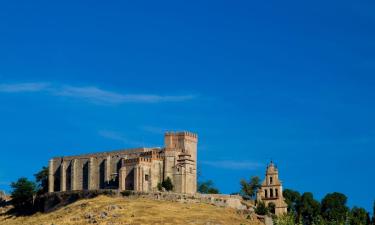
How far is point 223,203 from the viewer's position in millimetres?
136625

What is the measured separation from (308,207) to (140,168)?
26.2 meters

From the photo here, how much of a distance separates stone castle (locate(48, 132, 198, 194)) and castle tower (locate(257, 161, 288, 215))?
1099 centimetres

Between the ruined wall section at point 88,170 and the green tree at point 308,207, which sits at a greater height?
the ruined wall section at point 88,170

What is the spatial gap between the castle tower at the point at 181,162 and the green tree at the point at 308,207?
17.6 meters

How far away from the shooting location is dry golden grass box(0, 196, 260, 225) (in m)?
123

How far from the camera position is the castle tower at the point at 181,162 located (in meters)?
138

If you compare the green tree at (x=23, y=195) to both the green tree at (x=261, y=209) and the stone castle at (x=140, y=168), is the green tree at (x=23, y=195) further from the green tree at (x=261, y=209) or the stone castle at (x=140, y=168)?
Result: the green tree at (x=261, y=209)

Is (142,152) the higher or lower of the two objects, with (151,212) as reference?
higher

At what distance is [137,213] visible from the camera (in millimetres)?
125375

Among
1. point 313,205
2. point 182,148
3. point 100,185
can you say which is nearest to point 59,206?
point 100,185

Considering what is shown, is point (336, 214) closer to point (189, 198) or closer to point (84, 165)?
point (189, 198)

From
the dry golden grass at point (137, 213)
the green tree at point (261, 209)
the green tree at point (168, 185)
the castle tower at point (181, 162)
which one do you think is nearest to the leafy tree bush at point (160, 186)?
the green tree at point (168, 185)

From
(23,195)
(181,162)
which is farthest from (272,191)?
(23,195)

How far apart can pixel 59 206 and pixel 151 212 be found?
2022cm
